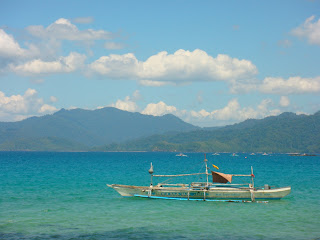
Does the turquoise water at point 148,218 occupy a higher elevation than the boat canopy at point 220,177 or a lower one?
lower

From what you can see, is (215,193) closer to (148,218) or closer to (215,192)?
(215,192)

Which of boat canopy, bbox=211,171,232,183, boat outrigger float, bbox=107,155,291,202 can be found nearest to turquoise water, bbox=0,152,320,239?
boat outrigger float, bbox=107,155,291,202

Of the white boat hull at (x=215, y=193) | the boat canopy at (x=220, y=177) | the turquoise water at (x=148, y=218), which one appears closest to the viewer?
the turquoise water at (x=148, y=218)

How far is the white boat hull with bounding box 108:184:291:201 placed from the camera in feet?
197

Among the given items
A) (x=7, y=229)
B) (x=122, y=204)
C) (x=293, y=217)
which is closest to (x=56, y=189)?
(x=122, y=204)

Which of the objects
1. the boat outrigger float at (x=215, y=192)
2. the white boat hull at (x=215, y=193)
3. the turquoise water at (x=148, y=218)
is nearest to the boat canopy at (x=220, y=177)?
the boat outrigger float at (x=215, y=192)

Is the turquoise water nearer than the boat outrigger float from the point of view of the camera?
Yes

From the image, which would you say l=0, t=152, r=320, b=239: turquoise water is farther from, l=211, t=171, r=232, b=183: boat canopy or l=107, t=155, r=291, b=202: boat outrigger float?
l=211, t=171, r=232, b=183: boat canopy

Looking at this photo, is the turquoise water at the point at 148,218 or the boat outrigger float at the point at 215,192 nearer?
the turquoise water at the point at 148,218

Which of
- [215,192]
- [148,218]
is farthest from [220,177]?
[148,218]

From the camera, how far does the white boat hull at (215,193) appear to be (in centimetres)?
6019

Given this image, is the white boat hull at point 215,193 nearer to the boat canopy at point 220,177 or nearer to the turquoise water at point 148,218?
the turquoise water at point 148,218

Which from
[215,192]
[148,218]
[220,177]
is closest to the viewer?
[148,218]

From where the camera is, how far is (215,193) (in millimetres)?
60719
